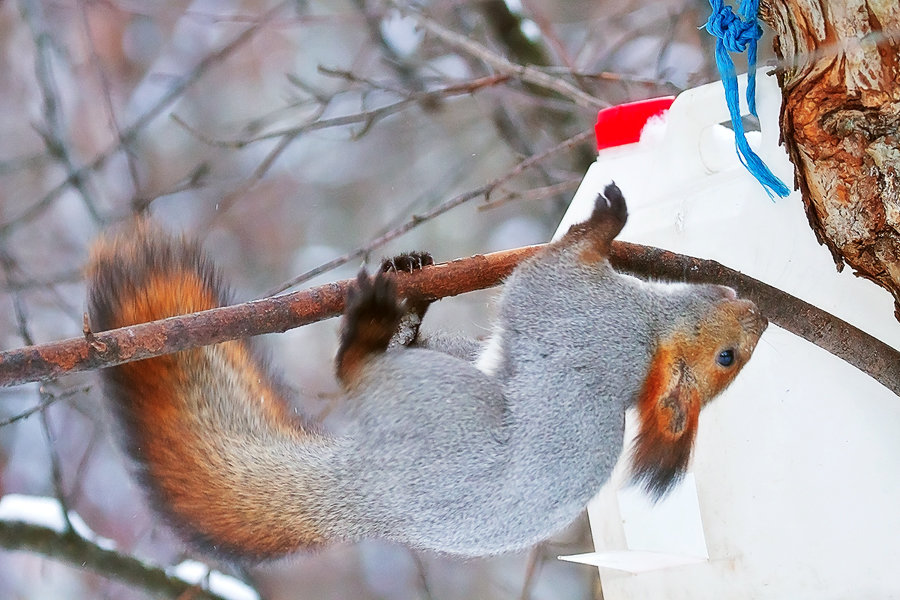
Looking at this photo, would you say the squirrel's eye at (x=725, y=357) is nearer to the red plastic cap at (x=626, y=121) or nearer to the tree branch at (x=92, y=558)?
the red plastic cap at (x=626, y=121)

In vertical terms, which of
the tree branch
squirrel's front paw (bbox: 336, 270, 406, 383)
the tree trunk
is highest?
the tree trunk

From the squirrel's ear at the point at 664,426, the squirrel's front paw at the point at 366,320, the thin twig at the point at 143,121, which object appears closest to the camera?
the squirrel's front paw at the point at 366,320

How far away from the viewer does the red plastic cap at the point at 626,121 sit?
137 cm

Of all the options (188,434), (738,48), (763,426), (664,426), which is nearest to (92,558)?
(188,434)

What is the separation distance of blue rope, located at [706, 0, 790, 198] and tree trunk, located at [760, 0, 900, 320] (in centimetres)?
3

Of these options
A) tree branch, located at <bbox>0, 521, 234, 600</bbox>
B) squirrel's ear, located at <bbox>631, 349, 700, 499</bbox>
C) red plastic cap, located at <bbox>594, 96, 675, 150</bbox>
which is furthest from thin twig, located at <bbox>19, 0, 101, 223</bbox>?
squirrel's ear, located at <bbox>631, 349, 700, 499</bbox>

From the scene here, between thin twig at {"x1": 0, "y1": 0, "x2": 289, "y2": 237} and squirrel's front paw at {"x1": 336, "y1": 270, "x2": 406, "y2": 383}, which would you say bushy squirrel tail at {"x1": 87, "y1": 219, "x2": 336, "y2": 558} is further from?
thin twig at {"x1": 0, "y1": 0, "x2": 289, "y2": 237}

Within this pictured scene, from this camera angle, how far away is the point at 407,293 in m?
1.17

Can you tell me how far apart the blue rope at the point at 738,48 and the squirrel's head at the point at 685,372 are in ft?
0.70

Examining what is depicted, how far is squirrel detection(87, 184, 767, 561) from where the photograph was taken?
1.18 meters

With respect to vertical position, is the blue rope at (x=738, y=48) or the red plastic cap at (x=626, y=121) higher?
the blue rope at (x=738, y=48)

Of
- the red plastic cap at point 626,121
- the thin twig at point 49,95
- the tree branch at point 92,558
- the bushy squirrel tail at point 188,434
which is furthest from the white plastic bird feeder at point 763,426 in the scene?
the thin twig at point 49,95

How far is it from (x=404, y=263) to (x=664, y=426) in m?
0.43

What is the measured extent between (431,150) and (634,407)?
1.30 meters
